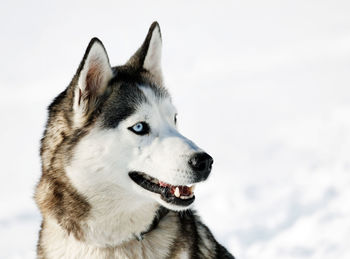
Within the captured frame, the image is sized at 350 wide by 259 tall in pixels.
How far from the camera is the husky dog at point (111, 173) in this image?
187 inches

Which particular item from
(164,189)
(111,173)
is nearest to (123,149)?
(111,173)

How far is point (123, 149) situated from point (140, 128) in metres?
0.23

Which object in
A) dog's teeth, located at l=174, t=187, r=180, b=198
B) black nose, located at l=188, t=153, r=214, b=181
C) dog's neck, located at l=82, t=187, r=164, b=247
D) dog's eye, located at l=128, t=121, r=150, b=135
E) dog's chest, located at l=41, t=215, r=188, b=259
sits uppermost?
dog's eye, located at l=128, t=121, r=150, b=135

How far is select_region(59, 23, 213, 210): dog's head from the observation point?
4723 mm

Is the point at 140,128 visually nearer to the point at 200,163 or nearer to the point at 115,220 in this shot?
the point at 200,163

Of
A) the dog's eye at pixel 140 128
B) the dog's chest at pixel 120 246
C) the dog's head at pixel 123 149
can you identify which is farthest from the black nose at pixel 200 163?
the dog's chest at pixel 120 246

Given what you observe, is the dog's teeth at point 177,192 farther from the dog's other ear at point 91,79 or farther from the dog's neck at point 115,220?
the dog's other ear at point 91,79

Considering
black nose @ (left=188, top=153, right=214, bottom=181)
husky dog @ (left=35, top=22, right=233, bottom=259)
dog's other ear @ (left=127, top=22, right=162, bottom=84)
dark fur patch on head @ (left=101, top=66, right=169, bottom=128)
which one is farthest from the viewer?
dog's other ear @ (left=127, top=22, right=162, bottom=84)

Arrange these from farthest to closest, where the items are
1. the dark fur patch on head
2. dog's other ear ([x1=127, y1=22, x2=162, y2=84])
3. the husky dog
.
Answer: dog's other ear ([x1=127, y1=22, x2=162, y2=84]) → the dark fur patch on head → the husky dog

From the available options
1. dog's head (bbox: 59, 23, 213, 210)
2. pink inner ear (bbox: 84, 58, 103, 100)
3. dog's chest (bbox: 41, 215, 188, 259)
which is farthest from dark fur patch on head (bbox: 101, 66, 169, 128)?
dog's chest (bbox: 41, 215, 188, 259)

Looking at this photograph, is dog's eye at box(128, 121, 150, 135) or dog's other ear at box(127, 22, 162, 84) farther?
dog's other ear at box(127, 22, 162, 84)

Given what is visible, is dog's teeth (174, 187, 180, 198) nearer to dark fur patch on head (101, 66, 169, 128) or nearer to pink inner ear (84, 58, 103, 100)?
dark fur patch on head (101, 66, 169, 128)

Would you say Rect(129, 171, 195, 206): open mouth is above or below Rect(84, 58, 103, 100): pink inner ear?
below

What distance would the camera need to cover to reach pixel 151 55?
5582 mm
